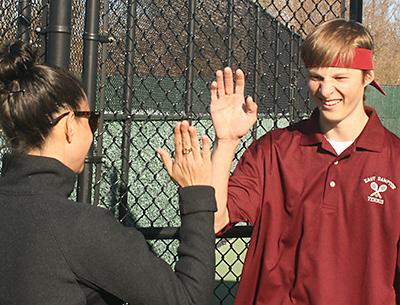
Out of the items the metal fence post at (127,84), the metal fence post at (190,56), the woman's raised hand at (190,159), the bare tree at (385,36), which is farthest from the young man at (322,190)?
the bare tree at (385,36)

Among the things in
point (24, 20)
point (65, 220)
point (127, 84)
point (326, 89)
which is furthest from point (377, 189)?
point (24, 20)

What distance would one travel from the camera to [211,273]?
1.59 m

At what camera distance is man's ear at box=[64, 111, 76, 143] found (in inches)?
63.2

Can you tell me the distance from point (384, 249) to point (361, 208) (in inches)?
5.3

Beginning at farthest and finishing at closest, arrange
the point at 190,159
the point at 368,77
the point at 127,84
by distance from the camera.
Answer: the point at 127,84 < the point at 368,77 < the point at 190,159

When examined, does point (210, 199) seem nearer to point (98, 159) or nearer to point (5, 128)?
point (5, 128)

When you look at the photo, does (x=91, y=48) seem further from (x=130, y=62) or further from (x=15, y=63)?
(x=15, y=63)

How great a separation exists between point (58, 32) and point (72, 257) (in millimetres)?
1202

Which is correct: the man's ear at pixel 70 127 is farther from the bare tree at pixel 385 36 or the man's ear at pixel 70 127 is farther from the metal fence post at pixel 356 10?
the bare tree at pixel 385 36

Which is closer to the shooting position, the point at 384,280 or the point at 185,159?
the point at 185,159

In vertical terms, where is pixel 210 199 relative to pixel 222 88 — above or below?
below

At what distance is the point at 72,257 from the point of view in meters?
1.47

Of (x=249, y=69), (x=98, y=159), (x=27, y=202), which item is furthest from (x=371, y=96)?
(x=27, y=202)

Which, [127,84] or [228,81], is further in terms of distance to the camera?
[127,84]
